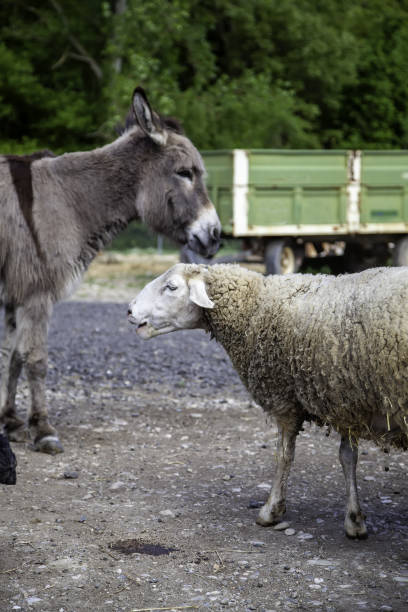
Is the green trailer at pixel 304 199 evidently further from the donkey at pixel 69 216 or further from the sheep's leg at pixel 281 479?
the sheep's leg at pixel 281 479

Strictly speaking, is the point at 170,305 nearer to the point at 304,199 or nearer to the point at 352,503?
the point at 352,503

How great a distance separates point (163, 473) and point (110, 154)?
2.53 m

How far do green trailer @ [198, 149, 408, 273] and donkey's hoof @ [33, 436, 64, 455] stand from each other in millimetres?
8992

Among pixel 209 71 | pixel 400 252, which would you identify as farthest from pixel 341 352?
pixel 209 71

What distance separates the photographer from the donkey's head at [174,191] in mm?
6688

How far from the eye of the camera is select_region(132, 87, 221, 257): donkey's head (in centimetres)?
669

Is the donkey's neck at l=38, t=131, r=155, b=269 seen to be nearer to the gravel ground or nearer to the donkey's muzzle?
the donkey's muzzle

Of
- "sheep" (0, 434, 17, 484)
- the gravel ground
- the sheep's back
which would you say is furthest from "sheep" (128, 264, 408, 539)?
"sheep" (0, 434, 17, 484)

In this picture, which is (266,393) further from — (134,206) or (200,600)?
(134,206)

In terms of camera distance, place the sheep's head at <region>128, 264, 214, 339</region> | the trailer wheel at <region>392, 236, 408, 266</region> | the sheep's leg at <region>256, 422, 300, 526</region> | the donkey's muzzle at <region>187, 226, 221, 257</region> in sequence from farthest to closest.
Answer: the trailer wheel at <region>392, 236, 408, 266</region> < the donkey's muzzle at <region>187, 226, 221, 257</region> < the sheep's head at <region>128, 264, 214, 339</region> < the sheep's leg at <region>256, 422, 300, 526</region>

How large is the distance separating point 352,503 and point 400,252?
1196 centimetres

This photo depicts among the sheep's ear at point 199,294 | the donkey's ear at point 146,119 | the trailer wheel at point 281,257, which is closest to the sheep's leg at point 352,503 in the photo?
the sheep's ear at point 199,294

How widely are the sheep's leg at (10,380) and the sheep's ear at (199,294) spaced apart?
6.94 feet

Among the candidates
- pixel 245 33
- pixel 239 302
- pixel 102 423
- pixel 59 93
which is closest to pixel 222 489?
pixel 239 302
